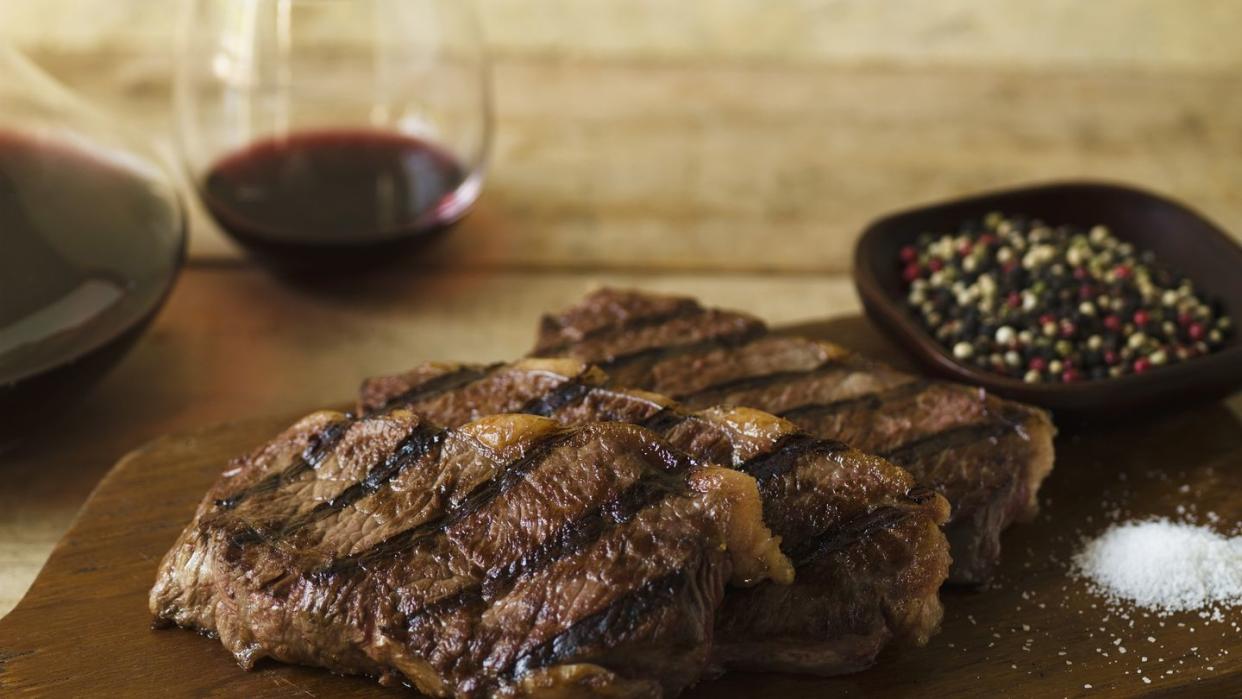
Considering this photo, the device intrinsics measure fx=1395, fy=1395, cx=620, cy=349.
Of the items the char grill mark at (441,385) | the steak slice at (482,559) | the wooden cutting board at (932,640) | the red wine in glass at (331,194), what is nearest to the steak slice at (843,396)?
the wooden cutting board at (932,640)

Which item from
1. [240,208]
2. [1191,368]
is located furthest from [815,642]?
[240,208]

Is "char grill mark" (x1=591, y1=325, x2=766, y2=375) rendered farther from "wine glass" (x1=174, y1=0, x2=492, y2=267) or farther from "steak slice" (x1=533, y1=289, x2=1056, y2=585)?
"wine glass" (x1=174, y1=0, x2=492, y2=267)

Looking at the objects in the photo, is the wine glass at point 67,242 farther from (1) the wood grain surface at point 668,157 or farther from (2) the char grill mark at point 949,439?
(2) the char grill mark at point 949,439

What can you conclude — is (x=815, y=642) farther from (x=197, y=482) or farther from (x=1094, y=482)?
(x=197, y=482)

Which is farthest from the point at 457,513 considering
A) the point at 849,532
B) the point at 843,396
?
the point at 843,396

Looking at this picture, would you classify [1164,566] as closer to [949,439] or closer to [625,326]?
[949,439]

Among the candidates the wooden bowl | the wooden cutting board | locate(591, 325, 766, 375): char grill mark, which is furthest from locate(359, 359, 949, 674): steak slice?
the wooden bowl
